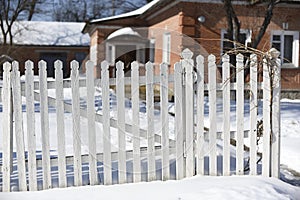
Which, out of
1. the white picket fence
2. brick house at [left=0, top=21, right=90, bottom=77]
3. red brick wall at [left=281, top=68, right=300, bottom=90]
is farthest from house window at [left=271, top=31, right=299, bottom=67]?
brick house at [left=0, top=21, right=90, bottom=77]

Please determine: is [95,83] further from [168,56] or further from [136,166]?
[168,56]

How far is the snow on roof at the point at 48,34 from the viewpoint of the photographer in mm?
29297

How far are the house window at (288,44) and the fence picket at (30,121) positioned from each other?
14.0 metres

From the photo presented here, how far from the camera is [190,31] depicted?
15125 mm

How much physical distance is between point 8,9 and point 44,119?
29.6 m

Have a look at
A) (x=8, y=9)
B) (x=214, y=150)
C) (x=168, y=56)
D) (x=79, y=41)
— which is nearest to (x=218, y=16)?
(x=168, y=56)

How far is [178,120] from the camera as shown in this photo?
4.15 meters

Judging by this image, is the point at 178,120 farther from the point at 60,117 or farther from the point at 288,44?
the point at 288,44

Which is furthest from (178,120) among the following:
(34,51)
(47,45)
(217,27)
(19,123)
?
(34,51)

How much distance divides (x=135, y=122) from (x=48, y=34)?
93.5 ft

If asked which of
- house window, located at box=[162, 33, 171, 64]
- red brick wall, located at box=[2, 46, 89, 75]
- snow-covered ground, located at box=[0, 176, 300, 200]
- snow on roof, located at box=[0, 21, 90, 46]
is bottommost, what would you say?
snow-covered ground, located at box=[0, 176, 300, 200]

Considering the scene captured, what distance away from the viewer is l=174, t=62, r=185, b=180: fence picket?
4105 millimetres

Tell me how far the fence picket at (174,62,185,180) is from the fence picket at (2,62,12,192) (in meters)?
1.61

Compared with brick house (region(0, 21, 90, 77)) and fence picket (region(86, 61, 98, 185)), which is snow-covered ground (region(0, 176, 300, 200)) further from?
brick house (region(0, 21, 90, 77))
